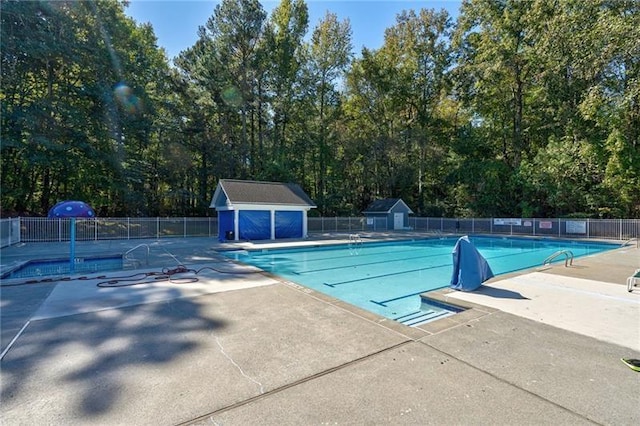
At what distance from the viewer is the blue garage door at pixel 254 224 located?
56.0 ft

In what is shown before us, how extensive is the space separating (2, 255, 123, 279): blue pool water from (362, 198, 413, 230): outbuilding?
62.1 feet

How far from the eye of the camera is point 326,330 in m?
4.02

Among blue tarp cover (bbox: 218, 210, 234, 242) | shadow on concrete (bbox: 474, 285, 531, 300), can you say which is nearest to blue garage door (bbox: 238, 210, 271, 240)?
blue tarp cover (bbox: 218, 210, 234, 242)

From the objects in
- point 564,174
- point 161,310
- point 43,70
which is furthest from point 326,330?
point 43,70

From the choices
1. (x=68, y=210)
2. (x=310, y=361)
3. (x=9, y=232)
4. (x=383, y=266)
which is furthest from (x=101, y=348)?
(x=9, y=232)

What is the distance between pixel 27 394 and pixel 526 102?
30.8 meters

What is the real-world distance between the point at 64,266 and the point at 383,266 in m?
10.4

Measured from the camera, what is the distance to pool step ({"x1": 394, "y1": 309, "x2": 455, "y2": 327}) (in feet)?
16.7

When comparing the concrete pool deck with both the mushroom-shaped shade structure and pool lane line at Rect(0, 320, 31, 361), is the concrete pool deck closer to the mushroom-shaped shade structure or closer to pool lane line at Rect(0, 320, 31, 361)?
pool lane line at Rect(0, 320, 31, 361)

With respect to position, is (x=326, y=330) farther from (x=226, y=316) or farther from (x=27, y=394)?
(x=27, y=394)

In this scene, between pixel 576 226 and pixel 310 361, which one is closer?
pixel 310 361

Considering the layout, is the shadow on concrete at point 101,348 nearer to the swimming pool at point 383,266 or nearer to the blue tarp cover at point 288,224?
the swimming pool at point 383,266

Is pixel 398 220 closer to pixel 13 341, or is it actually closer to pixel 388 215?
pixel 388 215

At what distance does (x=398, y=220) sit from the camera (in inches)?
1037
